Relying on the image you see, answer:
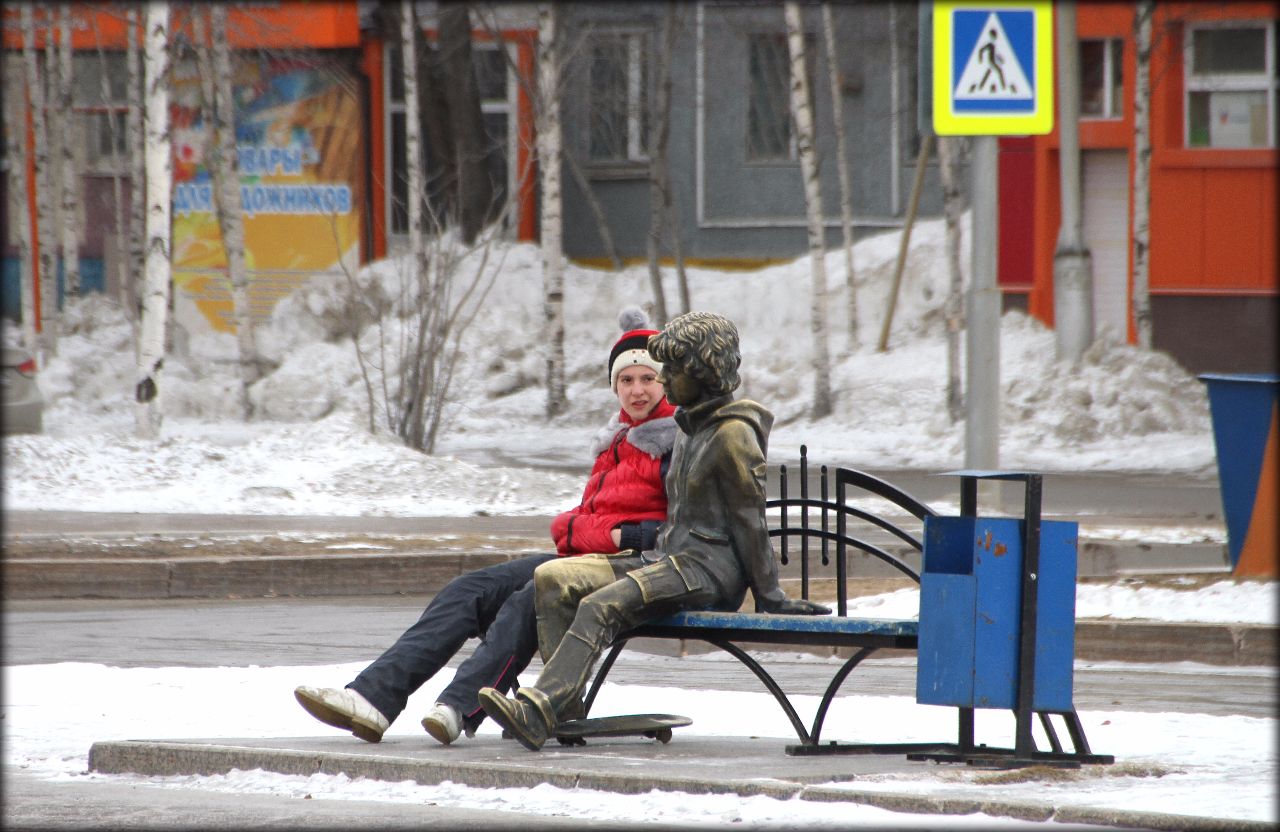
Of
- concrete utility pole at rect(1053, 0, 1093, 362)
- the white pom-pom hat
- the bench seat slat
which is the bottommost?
the bench seat slat

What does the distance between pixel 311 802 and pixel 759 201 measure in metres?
26.7

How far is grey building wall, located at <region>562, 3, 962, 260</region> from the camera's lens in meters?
30.7

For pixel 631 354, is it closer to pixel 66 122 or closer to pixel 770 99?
pixel 66 122

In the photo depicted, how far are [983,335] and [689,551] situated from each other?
456 centimetres

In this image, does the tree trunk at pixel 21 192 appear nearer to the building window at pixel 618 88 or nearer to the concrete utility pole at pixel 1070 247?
the building window at pixel 618 88

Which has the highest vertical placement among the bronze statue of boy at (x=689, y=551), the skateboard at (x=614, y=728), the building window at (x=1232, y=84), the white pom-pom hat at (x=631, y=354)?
the building window at (x=1232, y=84)

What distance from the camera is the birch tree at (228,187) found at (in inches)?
1003

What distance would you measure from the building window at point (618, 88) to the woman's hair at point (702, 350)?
24.9 m

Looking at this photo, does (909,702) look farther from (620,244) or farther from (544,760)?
(620,244)

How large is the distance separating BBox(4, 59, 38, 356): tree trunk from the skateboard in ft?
73.7

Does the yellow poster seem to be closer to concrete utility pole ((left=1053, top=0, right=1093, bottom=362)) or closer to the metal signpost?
concrete utility pole ((left=1053, top=0, right=1093, bottom=362))

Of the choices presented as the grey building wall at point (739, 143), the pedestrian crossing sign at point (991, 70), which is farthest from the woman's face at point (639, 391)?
the grey building wall at point (739, 143)

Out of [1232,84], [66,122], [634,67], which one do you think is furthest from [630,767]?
[634,67]

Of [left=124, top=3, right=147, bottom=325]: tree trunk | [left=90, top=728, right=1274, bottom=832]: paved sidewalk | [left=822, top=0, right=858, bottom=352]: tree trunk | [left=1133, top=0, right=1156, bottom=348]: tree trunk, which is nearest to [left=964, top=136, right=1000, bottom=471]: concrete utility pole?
[left=90, top=728, right=1274, bottom=832]: paved sidewalk
